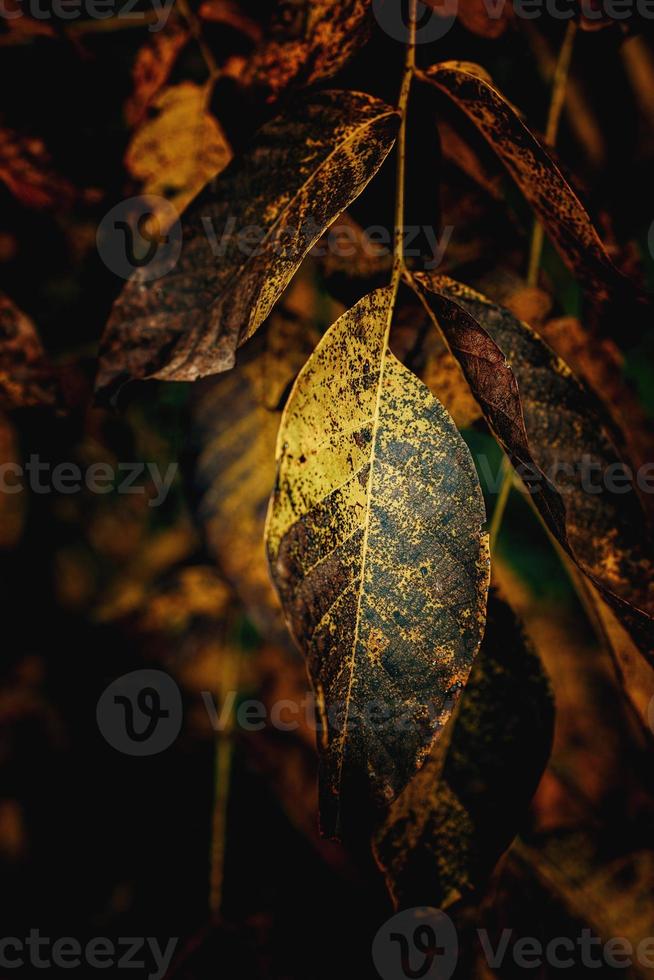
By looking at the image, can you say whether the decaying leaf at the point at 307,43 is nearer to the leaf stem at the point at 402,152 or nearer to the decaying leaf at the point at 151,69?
the leaf stem at the point at 402,152

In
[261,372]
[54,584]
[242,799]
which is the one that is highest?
[261,372]

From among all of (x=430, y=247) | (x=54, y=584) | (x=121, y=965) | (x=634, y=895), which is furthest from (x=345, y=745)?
(x=54, y=584)

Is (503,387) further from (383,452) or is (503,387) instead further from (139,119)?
(139,119)

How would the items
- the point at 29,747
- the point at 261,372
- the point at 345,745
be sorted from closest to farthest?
the point at 345,745 < the point at 261,372 < the point at 29,747

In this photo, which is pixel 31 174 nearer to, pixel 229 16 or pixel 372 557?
pixel 229 16

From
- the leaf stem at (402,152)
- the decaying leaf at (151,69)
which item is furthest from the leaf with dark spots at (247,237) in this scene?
the decaying leaf at (151,69)

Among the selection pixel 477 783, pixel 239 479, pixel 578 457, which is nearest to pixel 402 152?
pixel 578 457
